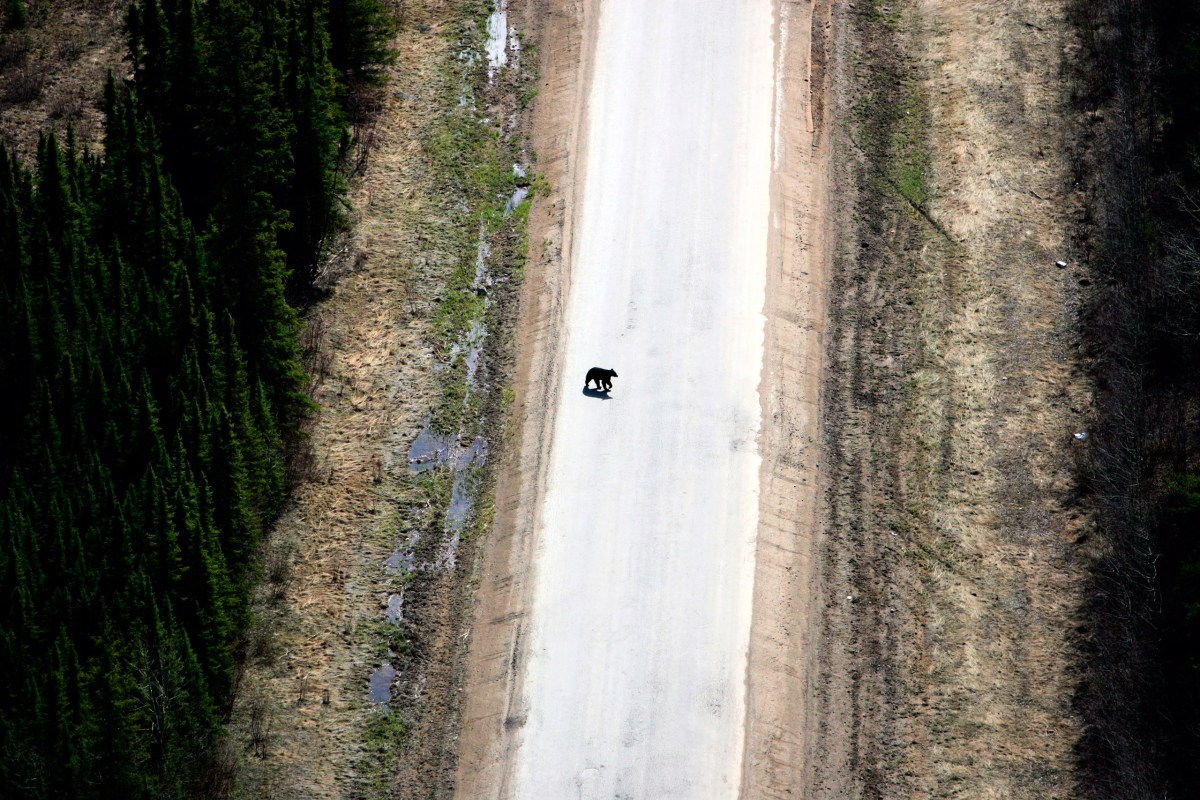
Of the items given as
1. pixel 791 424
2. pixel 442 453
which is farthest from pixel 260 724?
pixel 791 424

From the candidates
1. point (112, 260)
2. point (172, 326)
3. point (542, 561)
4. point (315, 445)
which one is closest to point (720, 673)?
point (542, 561)

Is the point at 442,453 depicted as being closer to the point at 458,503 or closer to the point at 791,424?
the point at 458,503

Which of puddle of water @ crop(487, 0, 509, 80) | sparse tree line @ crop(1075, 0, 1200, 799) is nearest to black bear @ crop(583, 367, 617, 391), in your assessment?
sparse tree line @ crop(1075, 0, 1200, 799)

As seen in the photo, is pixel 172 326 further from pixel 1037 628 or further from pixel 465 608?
pixel 1037 628

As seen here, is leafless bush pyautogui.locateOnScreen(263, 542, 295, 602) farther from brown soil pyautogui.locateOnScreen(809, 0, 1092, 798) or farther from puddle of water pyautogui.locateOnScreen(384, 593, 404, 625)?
→ brown soil pyautogui.locateOnScreen(809, 0, 1092, 798)

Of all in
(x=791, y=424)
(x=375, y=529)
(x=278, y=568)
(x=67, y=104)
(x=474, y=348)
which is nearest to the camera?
(x=278, y=568)

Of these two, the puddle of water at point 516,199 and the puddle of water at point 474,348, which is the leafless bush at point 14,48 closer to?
the puddle of water at point 516,199
